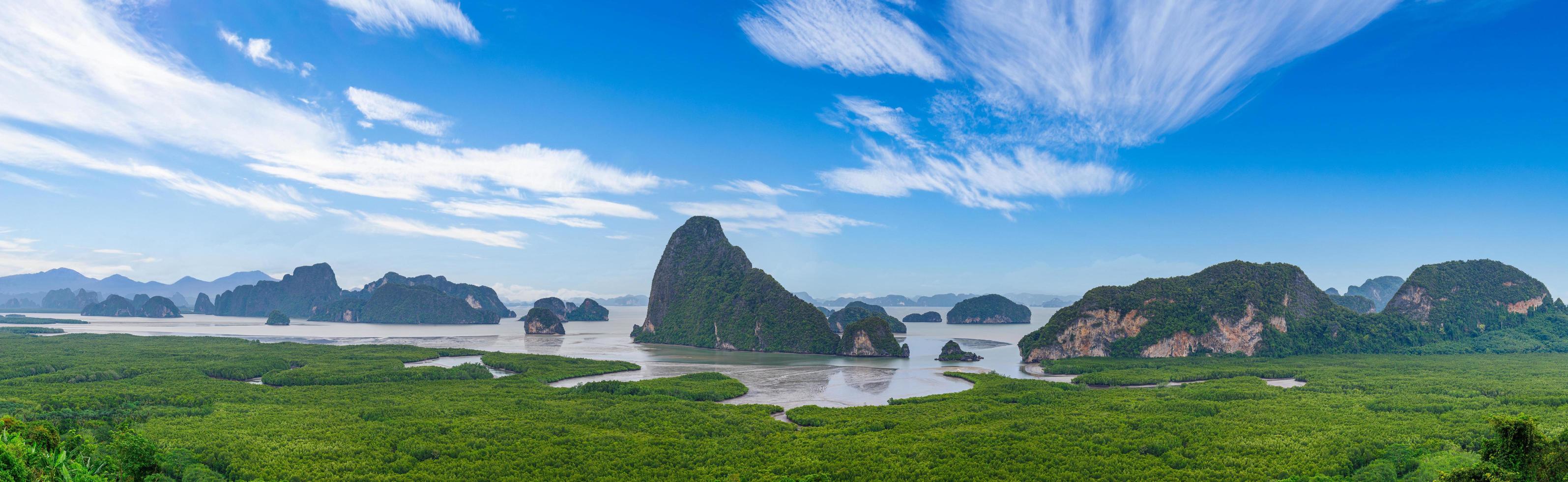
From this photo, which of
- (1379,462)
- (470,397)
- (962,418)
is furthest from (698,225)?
(1379,462)

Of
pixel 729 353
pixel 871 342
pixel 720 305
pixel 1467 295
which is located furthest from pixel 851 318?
pixel 1467 295

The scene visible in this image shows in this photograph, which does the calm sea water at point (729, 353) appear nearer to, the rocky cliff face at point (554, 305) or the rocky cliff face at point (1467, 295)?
the rocky cliff face at point (554, 305)

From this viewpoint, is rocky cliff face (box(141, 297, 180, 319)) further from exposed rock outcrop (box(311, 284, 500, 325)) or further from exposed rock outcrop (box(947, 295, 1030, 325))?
exposed rock outcrop (box(947, 295, 1030, 325))

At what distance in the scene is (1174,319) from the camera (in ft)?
247

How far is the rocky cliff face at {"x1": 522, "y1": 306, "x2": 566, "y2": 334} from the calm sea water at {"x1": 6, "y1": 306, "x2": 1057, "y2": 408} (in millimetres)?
2133

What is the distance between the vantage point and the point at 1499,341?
3000 inches

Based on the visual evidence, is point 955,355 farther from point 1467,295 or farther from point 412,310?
point 412,310

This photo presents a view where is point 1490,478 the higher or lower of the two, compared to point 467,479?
higher

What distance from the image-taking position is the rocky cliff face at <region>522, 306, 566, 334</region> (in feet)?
417

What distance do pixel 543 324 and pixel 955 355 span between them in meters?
80.9

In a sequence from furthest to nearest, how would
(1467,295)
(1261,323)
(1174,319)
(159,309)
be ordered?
(159,309), (1467,295), (1174,319), (1261,323)

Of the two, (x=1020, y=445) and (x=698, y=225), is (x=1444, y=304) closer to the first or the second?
(x=1020, y=445)

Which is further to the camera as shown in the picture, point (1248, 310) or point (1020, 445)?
point (1248, 310)

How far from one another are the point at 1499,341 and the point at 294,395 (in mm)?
115899
